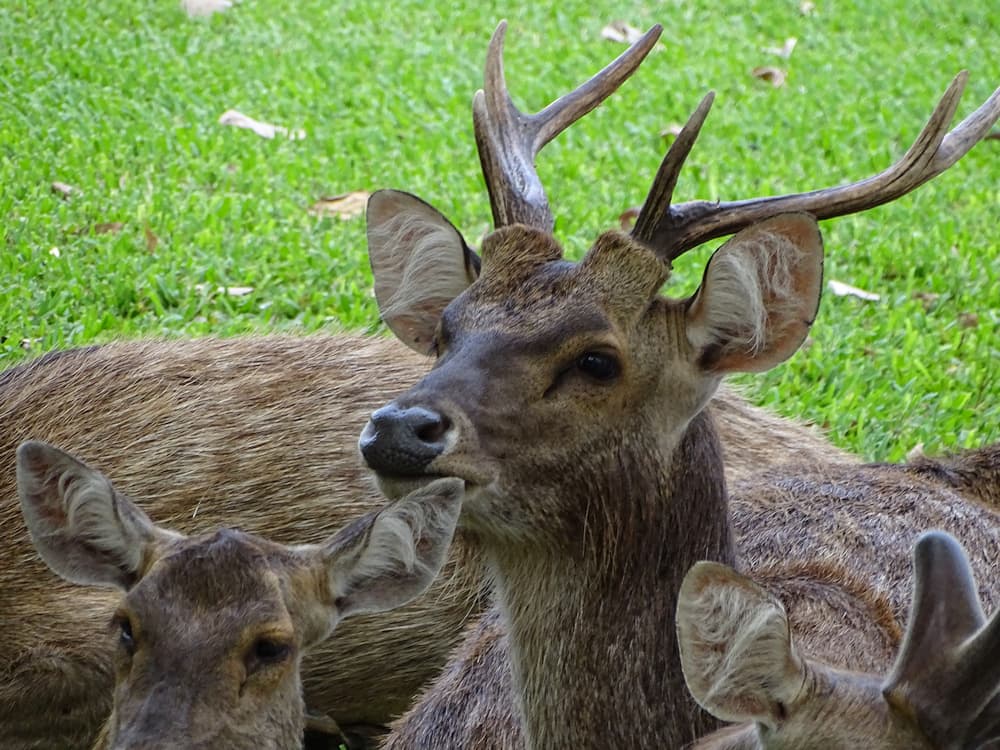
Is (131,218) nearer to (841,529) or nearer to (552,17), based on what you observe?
(841,529)

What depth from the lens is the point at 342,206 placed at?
8.43 m

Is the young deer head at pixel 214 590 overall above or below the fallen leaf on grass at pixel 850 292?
above

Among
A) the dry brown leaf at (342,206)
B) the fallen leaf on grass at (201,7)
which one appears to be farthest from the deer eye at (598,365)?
the fallen leaf on grass at (201,7)

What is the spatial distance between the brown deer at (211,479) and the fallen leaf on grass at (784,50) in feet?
23.4

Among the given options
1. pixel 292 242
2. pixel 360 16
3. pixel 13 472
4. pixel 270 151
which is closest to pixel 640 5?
pixel 360 16

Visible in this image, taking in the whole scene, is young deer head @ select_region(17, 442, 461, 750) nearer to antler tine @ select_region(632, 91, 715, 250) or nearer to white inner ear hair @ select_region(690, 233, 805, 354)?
white inner ear hair @ select_region(690, 233, 805, 354)

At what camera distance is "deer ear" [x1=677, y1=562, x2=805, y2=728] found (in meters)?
2.85

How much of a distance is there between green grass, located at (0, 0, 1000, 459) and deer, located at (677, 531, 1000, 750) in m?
3.69

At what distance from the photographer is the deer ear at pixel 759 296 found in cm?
378

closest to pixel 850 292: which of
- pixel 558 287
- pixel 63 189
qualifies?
pixel 63 189

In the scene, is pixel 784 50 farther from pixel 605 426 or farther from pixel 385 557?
pixel 385 557

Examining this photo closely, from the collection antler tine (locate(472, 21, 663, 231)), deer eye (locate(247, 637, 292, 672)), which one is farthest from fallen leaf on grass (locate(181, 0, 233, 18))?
deer eye (locate(247, 637, 292, 672))

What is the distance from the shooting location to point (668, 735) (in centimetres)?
387

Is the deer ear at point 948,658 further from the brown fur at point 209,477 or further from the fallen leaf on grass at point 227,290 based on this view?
the fallen leaf on grass at point 227,290
